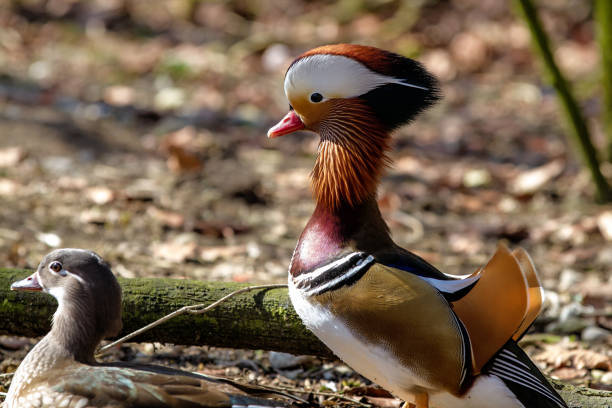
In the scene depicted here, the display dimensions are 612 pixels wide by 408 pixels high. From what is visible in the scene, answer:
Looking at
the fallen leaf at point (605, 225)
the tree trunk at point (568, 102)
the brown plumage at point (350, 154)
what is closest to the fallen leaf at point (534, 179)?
the tree trunk at point (568, 102)

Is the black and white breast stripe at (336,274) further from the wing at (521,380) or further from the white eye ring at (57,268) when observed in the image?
the white eye ring at (57,268)

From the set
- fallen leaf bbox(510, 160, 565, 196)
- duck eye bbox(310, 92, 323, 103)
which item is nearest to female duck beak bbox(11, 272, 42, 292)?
duck eye bbox(310, 92, 323, 103)

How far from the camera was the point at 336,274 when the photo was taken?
2.53 metres

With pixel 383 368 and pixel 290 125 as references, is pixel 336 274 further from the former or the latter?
pixel 290 125

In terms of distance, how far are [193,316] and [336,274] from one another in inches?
28.6

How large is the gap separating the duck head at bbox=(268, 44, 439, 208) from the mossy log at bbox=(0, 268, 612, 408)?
0.53 metres

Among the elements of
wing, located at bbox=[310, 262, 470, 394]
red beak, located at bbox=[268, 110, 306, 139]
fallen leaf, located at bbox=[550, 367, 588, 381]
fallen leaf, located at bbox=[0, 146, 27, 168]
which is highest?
fallen leaf, located at bbox=[0, 146, 27, 168]

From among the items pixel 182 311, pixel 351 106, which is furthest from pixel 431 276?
pixel 182 311

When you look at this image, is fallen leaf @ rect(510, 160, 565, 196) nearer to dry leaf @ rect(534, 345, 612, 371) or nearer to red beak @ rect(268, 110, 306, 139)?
dry leaf @ rect(534, 345, 612, 371)

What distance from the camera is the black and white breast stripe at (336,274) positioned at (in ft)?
8.27

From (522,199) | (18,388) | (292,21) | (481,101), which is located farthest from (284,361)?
(292,21)

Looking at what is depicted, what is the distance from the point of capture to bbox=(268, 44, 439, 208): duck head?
2609 millimetres

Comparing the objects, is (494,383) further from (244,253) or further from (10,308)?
(244,253)

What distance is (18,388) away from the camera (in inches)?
96.7
